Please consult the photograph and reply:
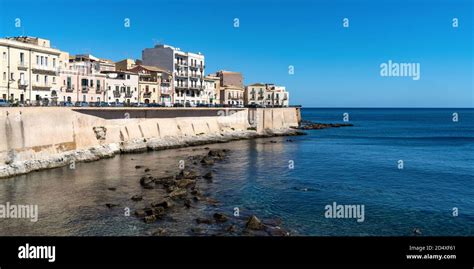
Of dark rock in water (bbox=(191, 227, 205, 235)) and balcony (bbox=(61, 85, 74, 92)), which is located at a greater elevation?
balcony (bbox=(61, 85, 74, 92))

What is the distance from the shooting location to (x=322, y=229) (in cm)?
1872

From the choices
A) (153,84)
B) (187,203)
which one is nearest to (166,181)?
(187,203)

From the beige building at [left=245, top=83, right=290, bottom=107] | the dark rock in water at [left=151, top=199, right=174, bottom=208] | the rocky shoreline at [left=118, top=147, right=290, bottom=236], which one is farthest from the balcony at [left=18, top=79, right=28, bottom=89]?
the beige building at [left=245, top=83, right=290, bottom=107]

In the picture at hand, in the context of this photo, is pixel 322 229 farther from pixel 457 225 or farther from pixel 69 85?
pixel 69 85

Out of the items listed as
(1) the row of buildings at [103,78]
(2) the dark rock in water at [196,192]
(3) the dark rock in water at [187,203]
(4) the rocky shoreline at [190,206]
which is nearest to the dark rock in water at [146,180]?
(4) the rocky shoreline at [190,206]

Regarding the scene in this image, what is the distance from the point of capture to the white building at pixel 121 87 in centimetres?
5788

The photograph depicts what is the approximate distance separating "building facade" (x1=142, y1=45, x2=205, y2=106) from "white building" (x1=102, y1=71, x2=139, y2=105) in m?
11.5

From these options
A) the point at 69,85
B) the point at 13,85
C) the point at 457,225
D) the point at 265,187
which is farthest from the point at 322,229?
the point at 69,85

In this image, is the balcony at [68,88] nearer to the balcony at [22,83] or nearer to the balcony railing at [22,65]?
the balcony at [22,83]

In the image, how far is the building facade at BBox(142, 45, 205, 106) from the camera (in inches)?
2926

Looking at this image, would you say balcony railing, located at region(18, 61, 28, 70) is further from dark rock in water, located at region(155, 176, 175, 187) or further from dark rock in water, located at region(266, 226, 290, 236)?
dark rock in water, located at region(266, 226, 290, 236)

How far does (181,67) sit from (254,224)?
60.8 meters
